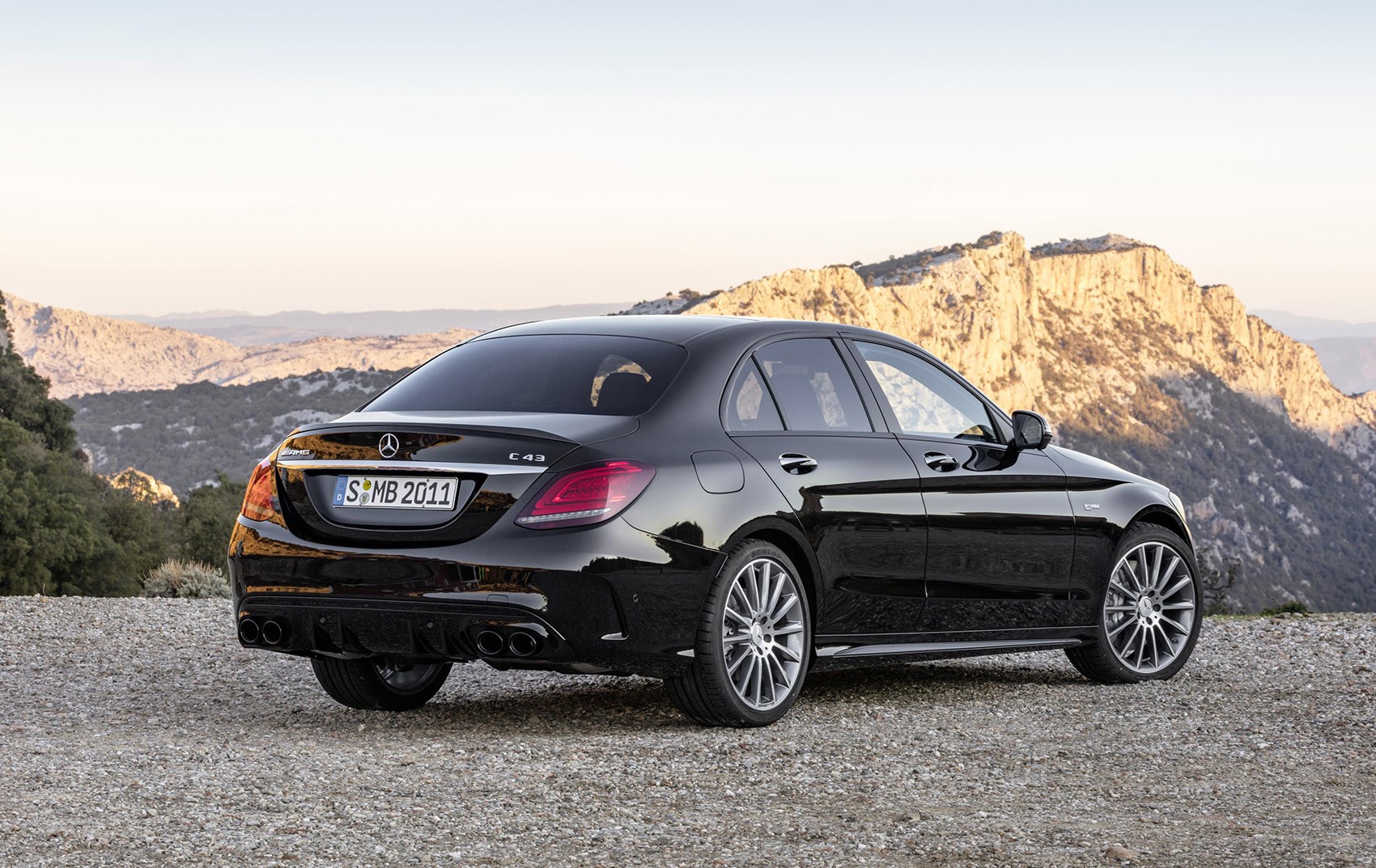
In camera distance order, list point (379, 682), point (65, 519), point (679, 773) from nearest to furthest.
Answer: point (679, 773)
point (379, 682)
point (65, 519)

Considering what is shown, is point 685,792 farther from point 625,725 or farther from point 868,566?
point 868,566

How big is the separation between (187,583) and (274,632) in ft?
36.6

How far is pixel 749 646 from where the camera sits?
6.23 meters

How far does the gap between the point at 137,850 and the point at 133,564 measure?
140 ft

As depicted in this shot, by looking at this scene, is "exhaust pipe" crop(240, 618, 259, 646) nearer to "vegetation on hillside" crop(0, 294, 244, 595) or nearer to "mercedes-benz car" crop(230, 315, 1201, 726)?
"mercedes-benz car" crop(230, 315, 1201, 726)

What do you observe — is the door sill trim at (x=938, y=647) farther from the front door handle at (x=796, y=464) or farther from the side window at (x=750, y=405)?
the side window at (x=750, y=405)

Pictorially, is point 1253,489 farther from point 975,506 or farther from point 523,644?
point 523,644

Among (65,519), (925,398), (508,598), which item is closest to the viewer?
(508,598)

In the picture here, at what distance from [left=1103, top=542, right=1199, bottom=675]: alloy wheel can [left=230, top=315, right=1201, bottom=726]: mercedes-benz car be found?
12.3 inches

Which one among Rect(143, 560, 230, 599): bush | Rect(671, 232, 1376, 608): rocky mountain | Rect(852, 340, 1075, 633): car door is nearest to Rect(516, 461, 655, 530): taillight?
Rect(852, 340, 1075, 633): car door

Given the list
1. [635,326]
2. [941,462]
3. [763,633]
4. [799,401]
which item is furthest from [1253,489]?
[763,633]

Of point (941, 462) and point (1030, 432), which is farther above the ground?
point (1030, 432)

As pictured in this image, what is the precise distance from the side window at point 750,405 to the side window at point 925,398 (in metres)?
0.77

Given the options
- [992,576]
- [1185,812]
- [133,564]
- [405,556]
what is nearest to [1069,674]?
[992,576]
